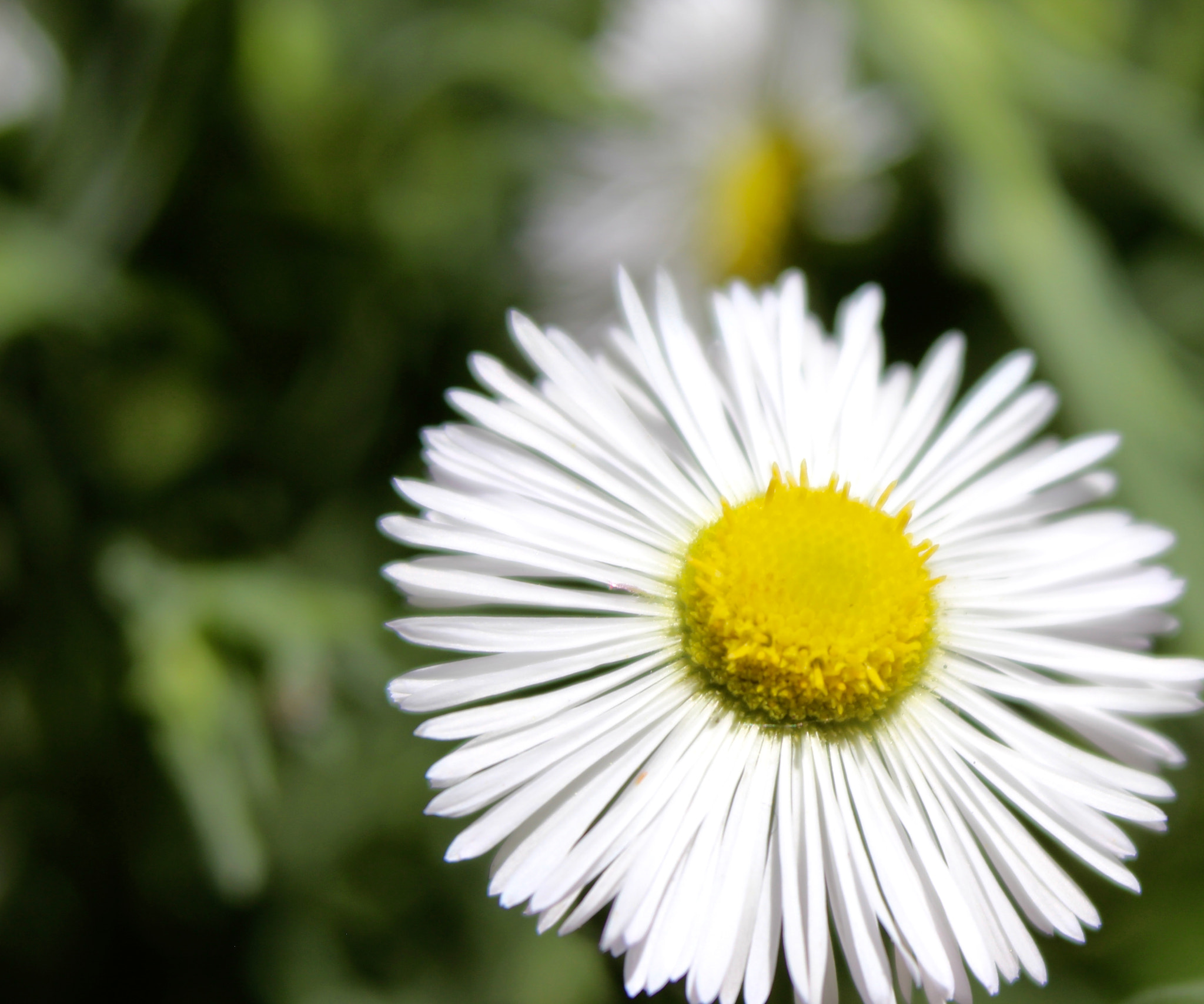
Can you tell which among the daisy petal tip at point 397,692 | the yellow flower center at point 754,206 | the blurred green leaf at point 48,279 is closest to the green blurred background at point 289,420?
the blurred green leaf at point 48,279

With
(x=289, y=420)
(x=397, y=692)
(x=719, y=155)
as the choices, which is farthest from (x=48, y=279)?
(x=719, y=155)

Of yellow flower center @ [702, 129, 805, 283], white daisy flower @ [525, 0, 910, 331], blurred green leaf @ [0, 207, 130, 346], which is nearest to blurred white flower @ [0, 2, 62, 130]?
blurred green leaf @ [0, 207, 130, 346]

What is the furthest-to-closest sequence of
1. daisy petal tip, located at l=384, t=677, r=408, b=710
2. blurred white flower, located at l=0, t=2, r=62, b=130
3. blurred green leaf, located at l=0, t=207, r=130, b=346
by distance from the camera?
blurred white flower, located at l=0, t=2, r=62, b=130 → blurred green leaf, located at l=0, t=207, r=130, b=346 → daisy petal tip, located at l=384, t=677, r=408, b=710

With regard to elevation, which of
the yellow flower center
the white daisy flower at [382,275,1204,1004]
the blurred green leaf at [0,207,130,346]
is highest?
the blurred green leaf at [0,207,130,346]

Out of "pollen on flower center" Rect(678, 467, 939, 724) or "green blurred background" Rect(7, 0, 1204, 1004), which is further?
"green blurred background" Rect(7, 0, 1204, 1004)

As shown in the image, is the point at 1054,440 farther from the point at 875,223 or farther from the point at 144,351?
the point at 144,351

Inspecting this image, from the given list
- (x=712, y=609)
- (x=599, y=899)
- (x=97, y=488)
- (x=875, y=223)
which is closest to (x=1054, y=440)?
(x=712, y=609)

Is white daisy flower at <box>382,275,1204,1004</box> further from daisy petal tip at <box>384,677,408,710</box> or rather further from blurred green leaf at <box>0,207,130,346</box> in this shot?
blurred green leaf at <box>0,207,130,346</box>
